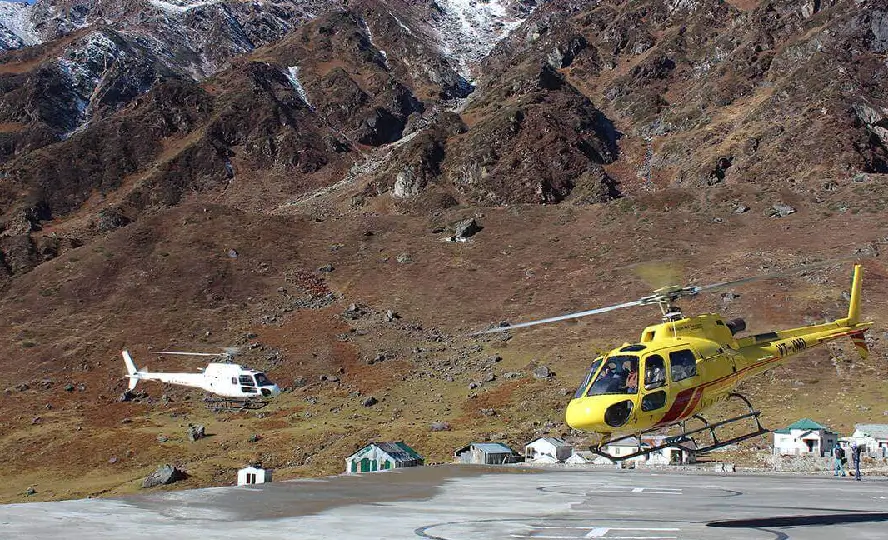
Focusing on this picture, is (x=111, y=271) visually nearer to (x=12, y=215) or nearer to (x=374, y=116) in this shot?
(x=12, y=215)

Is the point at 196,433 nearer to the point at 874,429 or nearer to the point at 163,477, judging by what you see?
the point at 163,477

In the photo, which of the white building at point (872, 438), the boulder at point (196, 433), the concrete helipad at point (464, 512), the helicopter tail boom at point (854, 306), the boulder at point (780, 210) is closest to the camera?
the concrete helipad at point (464, 512)

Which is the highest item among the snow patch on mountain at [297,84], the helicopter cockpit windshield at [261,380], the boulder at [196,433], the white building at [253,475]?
the snow patch on mountain at [297,84]

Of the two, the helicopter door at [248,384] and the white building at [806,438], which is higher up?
the helicopter door at [248,384]

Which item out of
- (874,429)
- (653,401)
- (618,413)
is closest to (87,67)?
(874,429)

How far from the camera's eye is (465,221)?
10375cm

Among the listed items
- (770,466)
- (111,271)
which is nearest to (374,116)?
(111,271)

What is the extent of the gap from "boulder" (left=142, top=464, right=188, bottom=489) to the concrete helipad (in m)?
22.4

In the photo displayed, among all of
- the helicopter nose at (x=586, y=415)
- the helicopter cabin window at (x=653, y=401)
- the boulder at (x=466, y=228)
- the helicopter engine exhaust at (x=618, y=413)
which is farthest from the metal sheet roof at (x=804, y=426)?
the boulder at (x=466, y=228)

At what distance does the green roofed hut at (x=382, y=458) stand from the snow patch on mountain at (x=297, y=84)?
12889 centimetres

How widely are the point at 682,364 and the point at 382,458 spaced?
30.7 meters

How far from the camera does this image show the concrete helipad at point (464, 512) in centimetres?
1603

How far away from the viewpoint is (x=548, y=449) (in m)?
52.0

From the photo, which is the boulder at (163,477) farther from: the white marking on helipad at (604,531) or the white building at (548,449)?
the white marking on helipad at (604,531)
